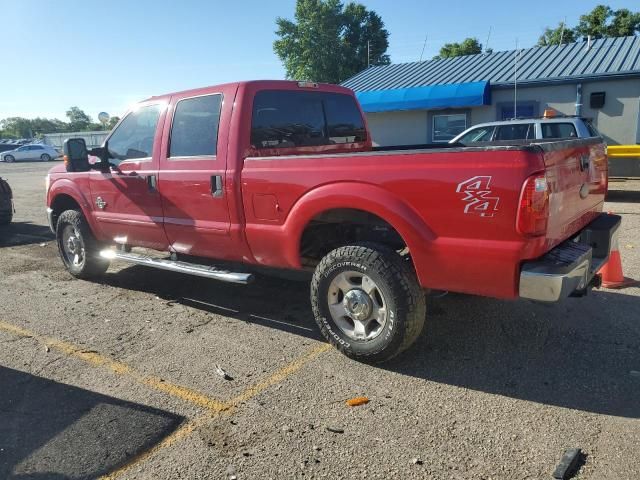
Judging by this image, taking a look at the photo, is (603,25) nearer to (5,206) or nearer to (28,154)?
(5,206)

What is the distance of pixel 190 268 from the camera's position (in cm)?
475

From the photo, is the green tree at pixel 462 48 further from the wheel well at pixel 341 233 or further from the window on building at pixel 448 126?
the wheel well at pixel 341 233

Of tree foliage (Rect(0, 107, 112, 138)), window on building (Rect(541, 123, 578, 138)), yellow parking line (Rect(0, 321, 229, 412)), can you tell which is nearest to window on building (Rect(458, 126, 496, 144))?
window on building (Rect(541, 123, 578, 138))

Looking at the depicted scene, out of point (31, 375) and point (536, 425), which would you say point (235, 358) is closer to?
point (31, 375)

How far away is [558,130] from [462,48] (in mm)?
30526

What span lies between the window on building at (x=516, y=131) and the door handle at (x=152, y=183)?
7.66 metres

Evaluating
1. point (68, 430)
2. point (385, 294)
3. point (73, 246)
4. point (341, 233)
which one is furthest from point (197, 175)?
point (73, 246)

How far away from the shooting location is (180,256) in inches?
233

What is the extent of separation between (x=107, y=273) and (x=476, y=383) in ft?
16.2

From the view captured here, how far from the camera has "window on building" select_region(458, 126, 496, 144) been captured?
10.7 meters

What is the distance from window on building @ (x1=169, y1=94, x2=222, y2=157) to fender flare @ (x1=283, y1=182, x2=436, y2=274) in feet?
3.60

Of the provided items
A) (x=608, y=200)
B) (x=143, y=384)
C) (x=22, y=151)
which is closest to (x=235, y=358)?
(x=143, y=384)

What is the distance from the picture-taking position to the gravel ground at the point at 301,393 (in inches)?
106

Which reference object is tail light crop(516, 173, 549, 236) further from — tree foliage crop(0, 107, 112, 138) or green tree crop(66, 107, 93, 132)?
green tree crop(66, 107, 93, 132)
